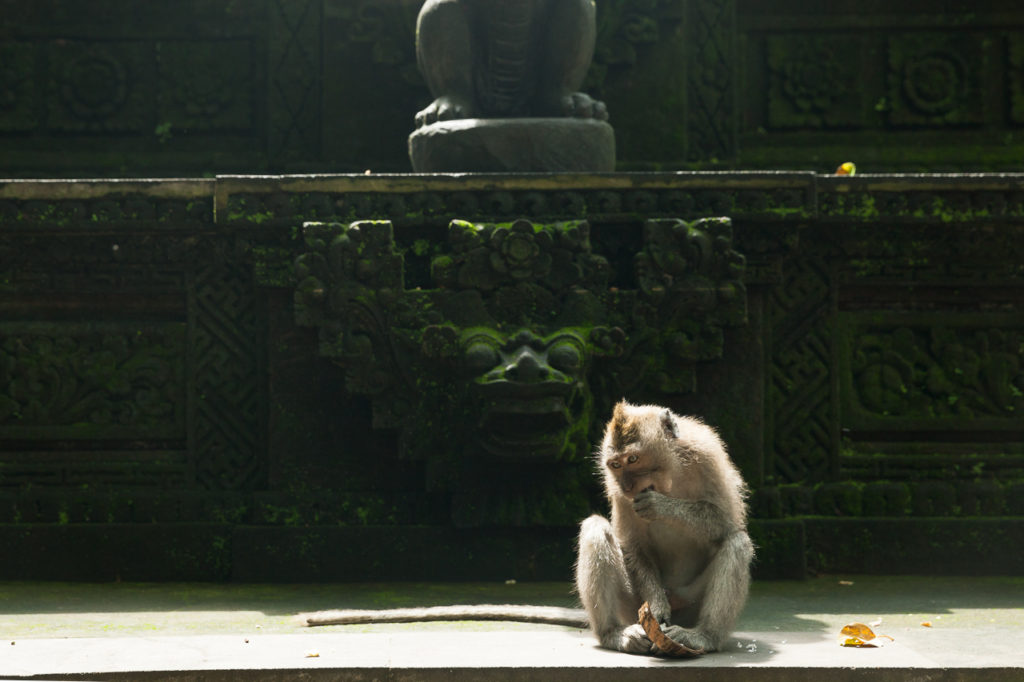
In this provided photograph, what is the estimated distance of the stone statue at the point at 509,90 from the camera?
23.0 ft

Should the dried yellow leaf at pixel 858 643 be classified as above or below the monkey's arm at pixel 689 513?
below

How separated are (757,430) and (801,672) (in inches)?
105

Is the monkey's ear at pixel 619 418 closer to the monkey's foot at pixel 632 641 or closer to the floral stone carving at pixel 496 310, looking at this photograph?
the monkey's foot at pixel 632 641

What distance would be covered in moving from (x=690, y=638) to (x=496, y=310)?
8.51 ft

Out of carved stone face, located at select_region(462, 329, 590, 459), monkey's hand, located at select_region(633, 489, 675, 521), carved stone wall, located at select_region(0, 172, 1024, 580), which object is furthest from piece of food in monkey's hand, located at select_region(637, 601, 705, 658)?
carved stone wall, located at select_region(0, 172, 1024, 580)

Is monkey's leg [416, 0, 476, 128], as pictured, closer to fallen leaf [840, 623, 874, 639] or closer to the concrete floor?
the concrete floor

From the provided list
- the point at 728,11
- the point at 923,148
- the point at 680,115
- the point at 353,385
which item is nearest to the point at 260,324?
the point at 353,385

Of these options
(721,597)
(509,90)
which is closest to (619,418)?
(721,597)

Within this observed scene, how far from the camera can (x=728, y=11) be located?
30.4 ft

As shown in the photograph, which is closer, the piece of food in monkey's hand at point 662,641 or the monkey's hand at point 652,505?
the piece of food in monkey's hand at point 662,641

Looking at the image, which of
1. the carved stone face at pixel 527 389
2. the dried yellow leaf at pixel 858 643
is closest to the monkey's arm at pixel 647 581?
the dried yellow leaf at pixel 858 643

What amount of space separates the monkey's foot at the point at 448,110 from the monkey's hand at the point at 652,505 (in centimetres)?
347

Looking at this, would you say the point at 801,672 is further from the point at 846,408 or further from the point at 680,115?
the point at 680,115

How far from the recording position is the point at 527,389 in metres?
5.87
